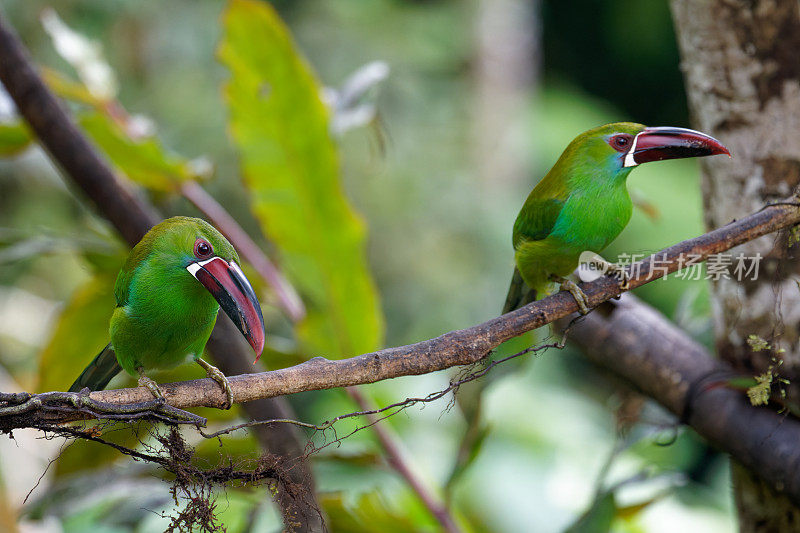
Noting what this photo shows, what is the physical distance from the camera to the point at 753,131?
191 cm

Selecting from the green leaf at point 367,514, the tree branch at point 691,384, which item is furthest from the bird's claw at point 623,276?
the green leaf at point 367,514

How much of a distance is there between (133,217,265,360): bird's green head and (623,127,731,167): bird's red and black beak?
0.72 m

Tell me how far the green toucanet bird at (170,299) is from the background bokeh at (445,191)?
1.38m

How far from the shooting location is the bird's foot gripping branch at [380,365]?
1.07 meters

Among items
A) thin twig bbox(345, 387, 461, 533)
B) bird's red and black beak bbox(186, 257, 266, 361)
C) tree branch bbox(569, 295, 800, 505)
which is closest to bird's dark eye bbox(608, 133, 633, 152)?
tree branch bbox(569, 295, 800, 505)

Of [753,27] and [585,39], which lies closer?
[753,27]

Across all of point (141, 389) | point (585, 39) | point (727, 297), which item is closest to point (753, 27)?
point (727, 297)

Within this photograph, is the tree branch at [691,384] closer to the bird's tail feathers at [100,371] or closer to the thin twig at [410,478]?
the thin twig at [410,478]

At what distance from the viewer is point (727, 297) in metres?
2.09

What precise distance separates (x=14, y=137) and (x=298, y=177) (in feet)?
2.93

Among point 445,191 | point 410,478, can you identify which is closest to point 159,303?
point 410,478

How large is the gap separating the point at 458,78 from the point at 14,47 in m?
8.72

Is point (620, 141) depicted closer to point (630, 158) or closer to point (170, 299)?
point (630, 158)

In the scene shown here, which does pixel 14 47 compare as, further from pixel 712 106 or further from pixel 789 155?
pixel 789 155
